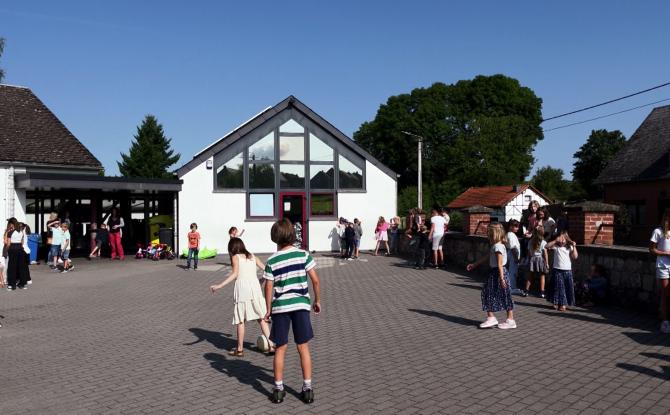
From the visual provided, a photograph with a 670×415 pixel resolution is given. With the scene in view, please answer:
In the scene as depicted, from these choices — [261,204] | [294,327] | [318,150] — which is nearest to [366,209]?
[318,150]

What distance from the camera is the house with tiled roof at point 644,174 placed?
29531 millimetres

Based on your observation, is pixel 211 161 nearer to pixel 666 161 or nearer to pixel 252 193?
pixel 252 193

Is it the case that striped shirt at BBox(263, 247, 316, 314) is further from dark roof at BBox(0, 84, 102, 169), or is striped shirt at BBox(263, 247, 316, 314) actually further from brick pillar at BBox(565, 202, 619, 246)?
dark roof at BBox(0, 84, 102, 169)

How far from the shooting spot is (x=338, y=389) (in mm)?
5648

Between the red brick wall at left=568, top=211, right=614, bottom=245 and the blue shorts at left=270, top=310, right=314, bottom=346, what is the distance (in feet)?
24.4

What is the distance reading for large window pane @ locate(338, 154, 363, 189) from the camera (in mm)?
22938

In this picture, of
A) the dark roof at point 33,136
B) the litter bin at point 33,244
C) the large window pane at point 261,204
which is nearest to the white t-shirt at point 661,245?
the large window pane at point 261,204

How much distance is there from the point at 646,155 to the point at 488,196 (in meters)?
20.9

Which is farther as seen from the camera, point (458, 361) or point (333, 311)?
point (333, 311)

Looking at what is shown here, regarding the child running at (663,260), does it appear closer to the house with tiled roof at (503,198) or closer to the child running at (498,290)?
the child running at (498,290)

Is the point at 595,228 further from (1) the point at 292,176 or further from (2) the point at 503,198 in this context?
(2) the point at 503,198

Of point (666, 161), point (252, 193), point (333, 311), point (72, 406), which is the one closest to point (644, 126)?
point (666, 161)

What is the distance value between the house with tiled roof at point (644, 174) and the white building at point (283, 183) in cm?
1379

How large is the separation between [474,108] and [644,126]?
25.7m
